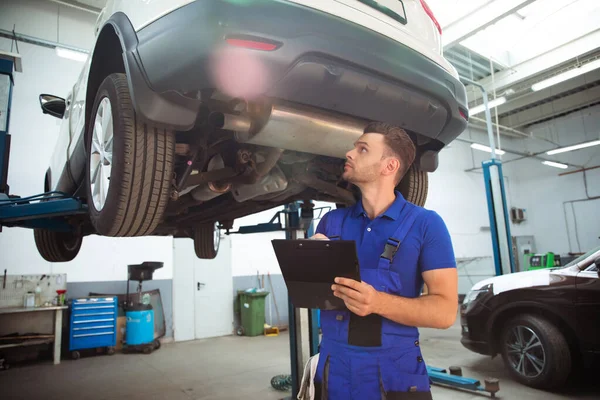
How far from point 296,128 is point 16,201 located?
1.71 m

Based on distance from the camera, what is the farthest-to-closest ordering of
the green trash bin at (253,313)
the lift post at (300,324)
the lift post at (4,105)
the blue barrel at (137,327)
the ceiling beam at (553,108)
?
the ceiling beam at (553,108)
the green trash bin at (253,313)
the blue barrel at (137,327)
the lift post at (300,324)
the lift post at (4,105)

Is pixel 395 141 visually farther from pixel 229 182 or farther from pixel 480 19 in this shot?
pixel 480 19

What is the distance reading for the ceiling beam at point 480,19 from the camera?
519 cm

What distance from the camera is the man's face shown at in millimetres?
1242

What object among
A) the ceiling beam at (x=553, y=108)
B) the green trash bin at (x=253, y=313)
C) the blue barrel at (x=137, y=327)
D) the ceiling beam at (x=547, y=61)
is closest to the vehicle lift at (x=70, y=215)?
the blue barrel at (x=137, y=327)

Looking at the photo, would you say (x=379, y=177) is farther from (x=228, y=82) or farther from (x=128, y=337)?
(x=128, y=337)

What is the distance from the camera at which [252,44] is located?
108cm

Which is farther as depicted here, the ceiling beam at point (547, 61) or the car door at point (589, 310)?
the ceiling beam at point (547, 61)

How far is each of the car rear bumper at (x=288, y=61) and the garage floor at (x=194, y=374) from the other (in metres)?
2.79

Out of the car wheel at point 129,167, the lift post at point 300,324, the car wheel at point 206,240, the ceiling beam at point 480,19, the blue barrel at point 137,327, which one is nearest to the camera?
the car wheel at point 129,167

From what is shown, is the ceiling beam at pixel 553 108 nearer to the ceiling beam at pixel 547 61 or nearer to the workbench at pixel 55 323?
the ceiling beam at pixel 547 61

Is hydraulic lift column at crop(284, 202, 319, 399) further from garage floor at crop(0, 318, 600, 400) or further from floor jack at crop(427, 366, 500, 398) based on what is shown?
floor jack at crop(427, 366, 500, 398)

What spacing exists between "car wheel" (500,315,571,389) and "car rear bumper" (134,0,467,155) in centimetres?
262

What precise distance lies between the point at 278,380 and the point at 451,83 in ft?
9.99
